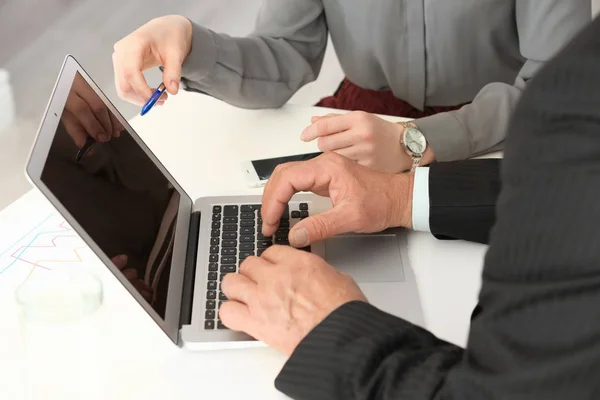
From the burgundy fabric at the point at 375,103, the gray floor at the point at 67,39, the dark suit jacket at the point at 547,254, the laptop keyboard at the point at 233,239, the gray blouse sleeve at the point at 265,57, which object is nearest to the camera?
the dark suit jacket at the point at 547,254

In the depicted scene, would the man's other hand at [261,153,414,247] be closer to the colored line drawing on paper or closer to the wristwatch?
the wristwatch

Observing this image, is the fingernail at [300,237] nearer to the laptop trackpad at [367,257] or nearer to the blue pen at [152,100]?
the laptop trackpad at [367,257]

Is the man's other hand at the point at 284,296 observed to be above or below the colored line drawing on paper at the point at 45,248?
below

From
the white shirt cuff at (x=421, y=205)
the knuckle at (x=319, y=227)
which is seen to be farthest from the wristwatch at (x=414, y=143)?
the knuckle at (x=319, y=227)

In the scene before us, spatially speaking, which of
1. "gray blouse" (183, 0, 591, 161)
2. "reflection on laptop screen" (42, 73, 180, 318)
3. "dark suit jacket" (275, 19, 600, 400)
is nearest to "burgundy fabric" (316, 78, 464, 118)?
"gray blouse" (183, 0, 591, 161)

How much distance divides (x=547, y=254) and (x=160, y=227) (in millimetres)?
522

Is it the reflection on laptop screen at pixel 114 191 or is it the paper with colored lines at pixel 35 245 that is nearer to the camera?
the reflection on laptop screen at pixel 114 191

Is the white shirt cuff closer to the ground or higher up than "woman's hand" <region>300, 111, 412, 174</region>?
closer to the ground

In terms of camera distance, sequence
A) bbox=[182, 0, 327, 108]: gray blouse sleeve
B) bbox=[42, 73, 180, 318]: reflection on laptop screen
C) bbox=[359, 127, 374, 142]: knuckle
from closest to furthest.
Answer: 1. bbox=[42, 73, 180, 318]: reflection on laptop screen
2. bbox=[359, 127, 374, 142]: knuckle
3. bbox=[182, 0, 327, 108]: gray blouse sleeve

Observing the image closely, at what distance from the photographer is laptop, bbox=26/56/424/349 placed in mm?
698

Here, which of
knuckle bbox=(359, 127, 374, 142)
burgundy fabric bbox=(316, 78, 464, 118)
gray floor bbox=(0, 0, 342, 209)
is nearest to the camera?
knuckle bbox=(359, 127, 374, 142)

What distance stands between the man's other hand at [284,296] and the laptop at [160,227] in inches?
1.4

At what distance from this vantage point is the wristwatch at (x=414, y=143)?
988 mm

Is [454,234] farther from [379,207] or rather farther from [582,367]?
[582,367]
